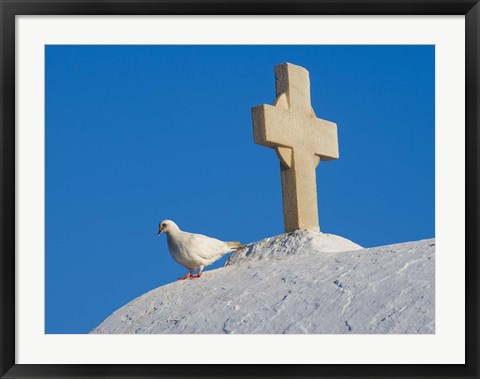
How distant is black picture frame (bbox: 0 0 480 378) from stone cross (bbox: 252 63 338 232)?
168 inches

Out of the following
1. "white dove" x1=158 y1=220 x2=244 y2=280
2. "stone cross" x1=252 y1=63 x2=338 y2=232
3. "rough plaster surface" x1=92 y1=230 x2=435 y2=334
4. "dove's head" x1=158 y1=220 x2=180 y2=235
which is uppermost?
"stone cross" x1=252 y1=63 x2=338 y2=232

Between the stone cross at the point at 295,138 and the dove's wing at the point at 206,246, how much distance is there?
1.23m

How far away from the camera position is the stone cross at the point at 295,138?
37.5 feet

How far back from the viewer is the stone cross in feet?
37.5

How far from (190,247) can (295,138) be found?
93.1 inches

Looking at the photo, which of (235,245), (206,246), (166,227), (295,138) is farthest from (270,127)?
(166,227)

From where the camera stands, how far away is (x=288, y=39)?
7.77m

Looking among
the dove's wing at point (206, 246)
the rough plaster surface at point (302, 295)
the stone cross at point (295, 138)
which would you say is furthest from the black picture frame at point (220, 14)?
the stone cross at point (295, 138)

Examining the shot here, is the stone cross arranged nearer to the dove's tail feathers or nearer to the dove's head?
the dove's tail feathers

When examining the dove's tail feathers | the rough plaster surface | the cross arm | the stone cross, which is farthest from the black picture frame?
the dove's tail feathers

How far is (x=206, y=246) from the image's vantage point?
10656 mm

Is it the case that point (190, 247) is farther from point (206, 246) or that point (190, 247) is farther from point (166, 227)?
point (166, 227)

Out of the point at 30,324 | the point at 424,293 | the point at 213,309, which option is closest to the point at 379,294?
the point at 424,293

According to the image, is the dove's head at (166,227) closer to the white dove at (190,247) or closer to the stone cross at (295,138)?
the white dove at (190,247)
